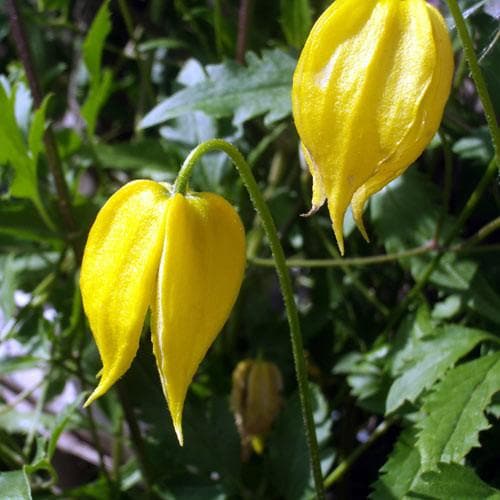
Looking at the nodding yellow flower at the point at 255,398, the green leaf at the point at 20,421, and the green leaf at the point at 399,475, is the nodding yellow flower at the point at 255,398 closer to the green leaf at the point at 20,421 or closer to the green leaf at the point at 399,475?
the green leaf at the point at 399,475

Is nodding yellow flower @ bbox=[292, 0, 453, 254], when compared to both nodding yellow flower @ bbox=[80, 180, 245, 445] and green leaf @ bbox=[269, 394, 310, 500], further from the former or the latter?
green leaf @ bbox=[269, 394, 310, 500]

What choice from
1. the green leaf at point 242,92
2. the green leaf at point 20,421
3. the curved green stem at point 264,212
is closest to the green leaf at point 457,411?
the curved green stem at point 264,212

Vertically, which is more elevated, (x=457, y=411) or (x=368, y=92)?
(x=368, y=92)

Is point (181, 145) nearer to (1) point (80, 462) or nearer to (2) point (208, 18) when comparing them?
(2) point (208, 18)

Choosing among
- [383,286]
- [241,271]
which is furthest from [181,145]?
[241,271]

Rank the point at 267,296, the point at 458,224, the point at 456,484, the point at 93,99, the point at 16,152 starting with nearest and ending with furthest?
the point at 456,484 < the point at 458,224 < the point at 16,152 < the point at 93,99 < the point at 267,296

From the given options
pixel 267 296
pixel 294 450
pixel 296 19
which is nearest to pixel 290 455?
pixel 294 450

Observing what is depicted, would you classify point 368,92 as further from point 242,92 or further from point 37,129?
point 37,129
